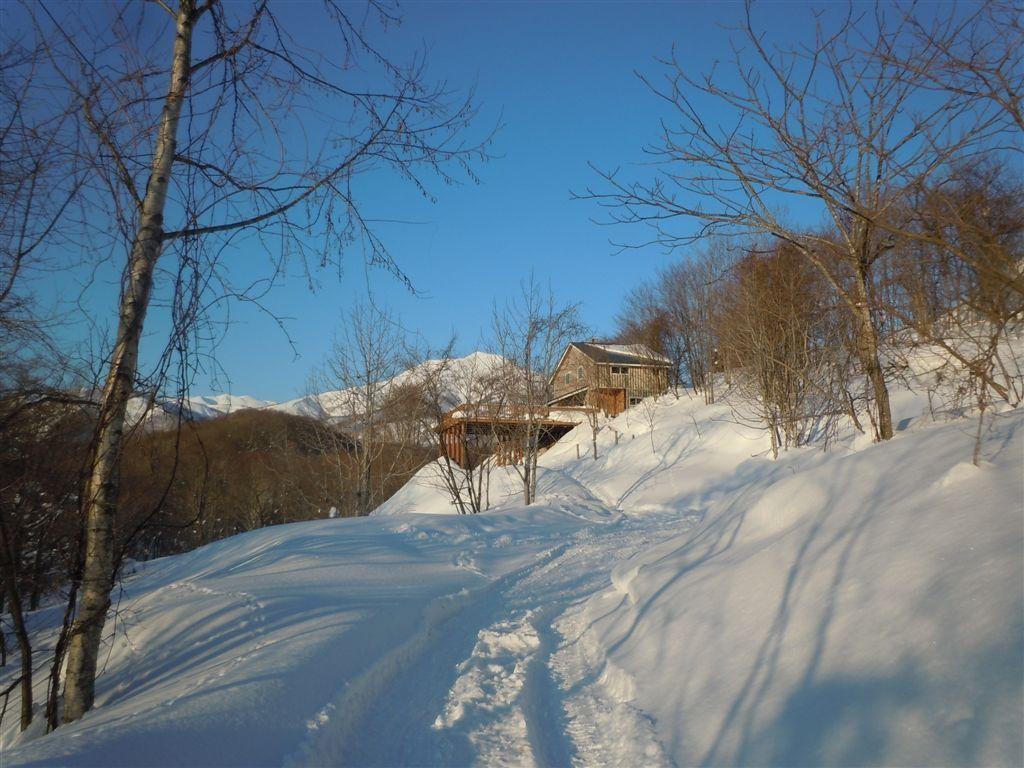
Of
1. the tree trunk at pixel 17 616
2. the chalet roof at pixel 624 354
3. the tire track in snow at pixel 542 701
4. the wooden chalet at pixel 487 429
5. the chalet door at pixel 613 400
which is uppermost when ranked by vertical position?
the chalet roof at pixel 624 354

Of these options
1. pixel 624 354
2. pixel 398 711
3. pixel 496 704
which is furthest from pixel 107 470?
pixel 624 354

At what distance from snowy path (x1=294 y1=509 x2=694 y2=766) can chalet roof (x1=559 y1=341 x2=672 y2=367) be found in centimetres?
3519

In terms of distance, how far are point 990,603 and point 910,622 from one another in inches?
13.0

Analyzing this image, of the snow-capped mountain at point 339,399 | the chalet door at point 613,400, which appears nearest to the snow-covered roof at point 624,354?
the chalet door at point 613,400

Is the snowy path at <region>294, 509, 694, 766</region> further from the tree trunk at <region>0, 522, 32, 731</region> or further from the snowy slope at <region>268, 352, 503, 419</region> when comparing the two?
the snowy slope at <region>268, 352, 503, 419</region>

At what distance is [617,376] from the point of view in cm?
4134

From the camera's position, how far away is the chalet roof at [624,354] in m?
40.5

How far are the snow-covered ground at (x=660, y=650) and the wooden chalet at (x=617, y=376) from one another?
32959mm

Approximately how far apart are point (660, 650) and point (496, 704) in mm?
1183

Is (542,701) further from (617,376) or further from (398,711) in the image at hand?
(617,376)

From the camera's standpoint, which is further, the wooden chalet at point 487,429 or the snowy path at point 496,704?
the wooden chalet at point 487,429

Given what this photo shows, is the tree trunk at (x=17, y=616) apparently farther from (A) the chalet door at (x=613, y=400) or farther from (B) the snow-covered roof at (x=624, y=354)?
(B) the snow-covered roof at (x=624, y=354)

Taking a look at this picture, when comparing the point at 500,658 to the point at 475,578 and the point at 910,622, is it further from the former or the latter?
the point at 910,622

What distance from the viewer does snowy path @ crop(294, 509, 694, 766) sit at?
10.7 feet
